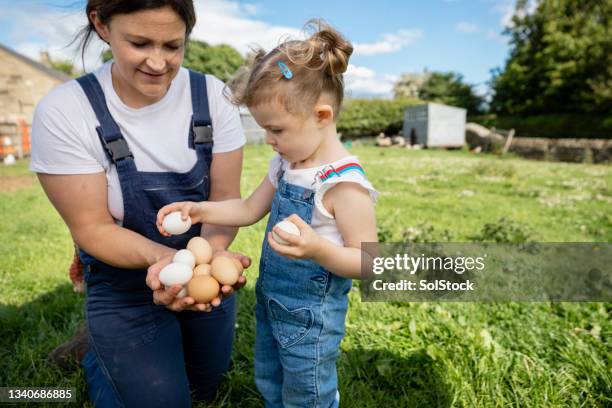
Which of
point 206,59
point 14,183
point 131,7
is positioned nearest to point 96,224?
point 131,7

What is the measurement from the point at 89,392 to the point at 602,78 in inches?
1316

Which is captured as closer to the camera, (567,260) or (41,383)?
(41,383)

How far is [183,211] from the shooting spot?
200 centimetres

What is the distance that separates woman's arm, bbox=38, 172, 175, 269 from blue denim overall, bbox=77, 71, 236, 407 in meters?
0.11

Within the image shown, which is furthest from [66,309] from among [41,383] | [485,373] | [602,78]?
[602,78]

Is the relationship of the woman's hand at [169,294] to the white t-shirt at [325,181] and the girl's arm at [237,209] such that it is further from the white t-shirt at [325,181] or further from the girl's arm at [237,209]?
the white t-shirt at [325,181]

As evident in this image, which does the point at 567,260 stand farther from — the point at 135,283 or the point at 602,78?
the point at 602,78

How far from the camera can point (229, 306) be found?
2779mm

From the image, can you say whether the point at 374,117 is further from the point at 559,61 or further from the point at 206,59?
the point at 206,59

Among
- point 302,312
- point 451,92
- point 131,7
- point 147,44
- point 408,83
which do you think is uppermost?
point 408,83

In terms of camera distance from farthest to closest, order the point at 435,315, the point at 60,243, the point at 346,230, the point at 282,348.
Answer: the point at 60,243
the point at 435,315
the point at 282,348
the point at 346,230

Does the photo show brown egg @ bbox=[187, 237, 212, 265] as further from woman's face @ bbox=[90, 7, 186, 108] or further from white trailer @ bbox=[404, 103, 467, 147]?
white trailer @ bbox=[404, 103, 467, 147]

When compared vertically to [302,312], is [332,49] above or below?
above

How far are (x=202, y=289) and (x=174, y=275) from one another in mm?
129
